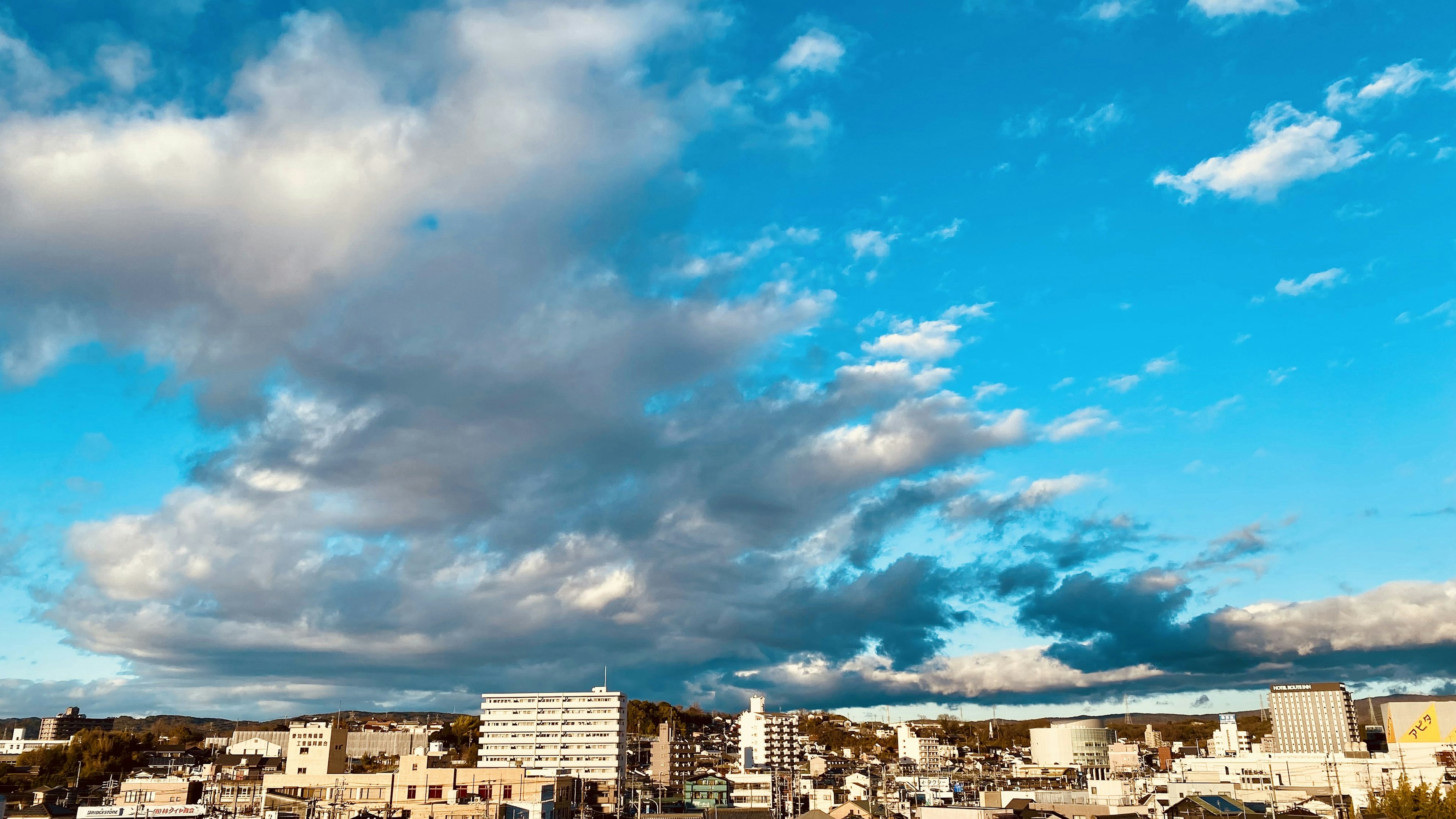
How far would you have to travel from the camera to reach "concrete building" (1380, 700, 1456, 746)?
7121 inches

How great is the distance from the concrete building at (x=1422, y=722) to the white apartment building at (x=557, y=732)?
149736 millimetres

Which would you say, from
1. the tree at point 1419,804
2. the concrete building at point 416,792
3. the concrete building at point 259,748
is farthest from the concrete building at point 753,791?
the concrete building at point 259,748

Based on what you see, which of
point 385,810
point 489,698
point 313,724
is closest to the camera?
point 385,810

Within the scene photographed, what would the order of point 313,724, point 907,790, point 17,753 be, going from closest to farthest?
point 907,790
point 17,753
point 313,724

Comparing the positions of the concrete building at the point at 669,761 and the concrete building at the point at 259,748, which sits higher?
the concrete building at the point at 259,748

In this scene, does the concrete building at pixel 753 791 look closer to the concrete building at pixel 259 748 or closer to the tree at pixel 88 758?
the concrete building at pixel 259 748

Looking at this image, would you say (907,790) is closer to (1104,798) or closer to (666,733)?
(1104,798)

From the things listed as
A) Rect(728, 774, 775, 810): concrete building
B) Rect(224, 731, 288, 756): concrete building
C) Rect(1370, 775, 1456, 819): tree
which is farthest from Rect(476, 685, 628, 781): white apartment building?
Rect(1370, 775, 1456, 819): tree

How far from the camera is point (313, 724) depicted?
183m

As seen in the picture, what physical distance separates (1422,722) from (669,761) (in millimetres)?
143609

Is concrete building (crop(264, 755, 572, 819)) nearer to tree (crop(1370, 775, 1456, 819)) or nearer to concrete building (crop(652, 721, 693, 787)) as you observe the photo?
concrete building (crop(652, 721, 693, 787))

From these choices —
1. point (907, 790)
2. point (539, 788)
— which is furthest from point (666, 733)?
point (539, 788)

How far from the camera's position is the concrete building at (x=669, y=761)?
17275cm

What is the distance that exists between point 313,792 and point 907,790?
2845 inches
